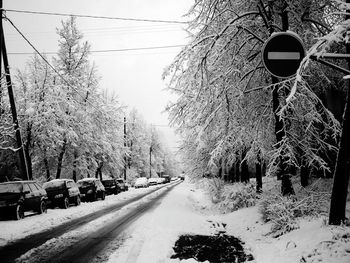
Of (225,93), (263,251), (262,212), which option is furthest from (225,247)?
(225,93)

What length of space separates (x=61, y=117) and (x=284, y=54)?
2531cm

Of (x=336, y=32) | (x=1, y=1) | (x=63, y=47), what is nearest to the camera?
(x=336, y=32)

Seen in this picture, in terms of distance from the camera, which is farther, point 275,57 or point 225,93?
point 225,93

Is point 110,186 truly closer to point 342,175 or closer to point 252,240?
point 252,240

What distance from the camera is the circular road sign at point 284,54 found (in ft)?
16.5

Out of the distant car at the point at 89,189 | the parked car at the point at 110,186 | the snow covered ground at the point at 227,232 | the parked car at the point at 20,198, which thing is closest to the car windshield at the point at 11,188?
the parked car at the point at 20,198

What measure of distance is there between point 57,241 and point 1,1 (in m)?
14.3

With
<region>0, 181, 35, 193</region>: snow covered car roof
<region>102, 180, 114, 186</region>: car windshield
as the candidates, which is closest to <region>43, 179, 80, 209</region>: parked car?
<region>0, 181, 35, 193</region>: snow covered car roof

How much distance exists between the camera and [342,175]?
22.8ft

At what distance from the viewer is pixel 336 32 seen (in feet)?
14.4

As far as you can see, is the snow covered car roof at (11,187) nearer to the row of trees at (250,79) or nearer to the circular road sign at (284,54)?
the row of trees at (250,79)

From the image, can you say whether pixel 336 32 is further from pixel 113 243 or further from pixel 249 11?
pixel 113 243

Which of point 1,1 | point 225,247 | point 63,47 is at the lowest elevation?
point 225,247

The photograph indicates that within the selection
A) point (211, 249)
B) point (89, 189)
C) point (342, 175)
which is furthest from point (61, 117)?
point (342, 175)
